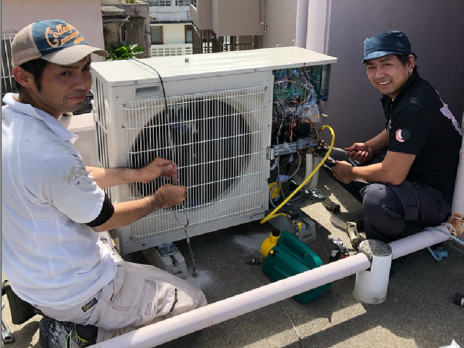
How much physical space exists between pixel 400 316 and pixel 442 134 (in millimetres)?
1106

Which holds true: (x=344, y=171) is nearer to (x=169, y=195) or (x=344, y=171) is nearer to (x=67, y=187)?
(x=169, y=195)

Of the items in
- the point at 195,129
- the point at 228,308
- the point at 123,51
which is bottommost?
the point at 228,308

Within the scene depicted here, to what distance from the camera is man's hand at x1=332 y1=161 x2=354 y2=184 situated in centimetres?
301

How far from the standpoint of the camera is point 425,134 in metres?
2.71

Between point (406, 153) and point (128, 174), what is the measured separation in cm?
158

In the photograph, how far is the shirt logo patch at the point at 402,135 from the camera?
2.69 metres

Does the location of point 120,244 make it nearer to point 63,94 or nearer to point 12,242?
point 12,242

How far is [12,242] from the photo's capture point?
1.92 m

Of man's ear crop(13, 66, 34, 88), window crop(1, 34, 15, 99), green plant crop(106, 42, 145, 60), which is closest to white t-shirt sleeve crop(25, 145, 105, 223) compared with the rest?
man's ear crop(13, 66, 34, 88)

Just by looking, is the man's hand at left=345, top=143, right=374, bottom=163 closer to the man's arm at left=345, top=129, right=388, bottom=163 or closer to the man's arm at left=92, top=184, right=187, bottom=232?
the man's arm at left=345, top=129, right=388, bottom=163

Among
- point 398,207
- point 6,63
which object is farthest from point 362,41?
point 6,63

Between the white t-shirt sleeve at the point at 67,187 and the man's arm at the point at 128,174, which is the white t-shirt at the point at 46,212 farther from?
the man's arm at the point at 128,174

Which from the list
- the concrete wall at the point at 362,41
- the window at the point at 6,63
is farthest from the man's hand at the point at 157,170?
the window at the point at 6,63

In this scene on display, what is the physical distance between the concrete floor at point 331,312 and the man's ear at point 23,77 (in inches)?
52.8
